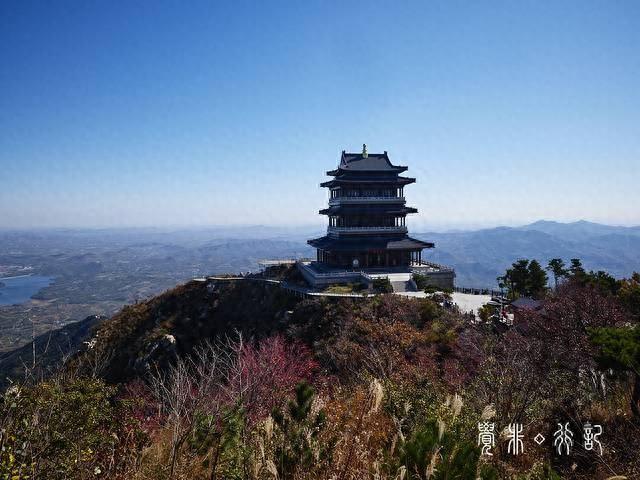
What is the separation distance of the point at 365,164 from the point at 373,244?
10.0 meters

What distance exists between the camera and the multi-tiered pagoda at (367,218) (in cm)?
3938

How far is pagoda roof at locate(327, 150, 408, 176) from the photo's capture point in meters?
42.2

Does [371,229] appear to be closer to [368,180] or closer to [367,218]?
[367,218]

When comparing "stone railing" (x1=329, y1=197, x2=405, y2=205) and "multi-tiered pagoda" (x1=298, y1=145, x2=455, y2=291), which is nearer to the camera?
"multi-tiered pagoda" (x1=298, y1=145, x2=455, y2=291)

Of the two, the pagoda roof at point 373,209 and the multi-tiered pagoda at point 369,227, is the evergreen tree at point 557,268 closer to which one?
the multi-tiered pagoda at point 369,227

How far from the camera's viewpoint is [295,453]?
529 centimetres

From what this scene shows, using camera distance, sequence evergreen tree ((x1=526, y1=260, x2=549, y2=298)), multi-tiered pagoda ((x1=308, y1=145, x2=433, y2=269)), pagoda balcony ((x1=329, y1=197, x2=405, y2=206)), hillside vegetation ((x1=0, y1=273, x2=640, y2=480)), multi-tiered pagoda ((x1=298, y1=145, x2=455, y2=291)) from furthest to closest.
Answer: pagoda balcony ((x1=329, y1=197, x2=405, y2=206))
multi-tiered pagoda ((x1=308, y1=145, x2=433, y2=269))
multi-tiered pagoda ((x1=298, y1=145, x2=455, y2=291))
evergreen tree ((x1=526, y1=260, x2=549, y2=298))
hillside vegetation ((x1=0, y1=273, x2=640, y2=480))

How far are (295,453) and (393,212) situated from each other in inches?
1476

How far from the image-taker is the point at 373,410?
5336mm

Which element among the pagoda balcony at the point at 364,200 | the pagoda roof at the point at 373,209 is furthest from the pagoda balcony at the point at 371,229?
the pagoda balcony at the point at 364,200

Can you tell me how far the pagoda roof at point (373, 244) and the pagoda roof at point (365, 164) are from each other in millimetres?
7844

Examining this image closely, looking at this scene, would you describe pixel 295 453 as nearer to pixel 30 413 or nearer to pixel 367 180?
pixel 30 413

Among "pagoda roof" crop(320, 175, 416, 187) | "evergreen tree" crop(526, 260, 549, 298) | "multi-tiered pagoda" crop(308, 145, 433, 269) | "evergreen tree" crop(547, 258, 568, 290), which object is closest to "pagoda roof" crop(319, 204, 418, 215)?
"multi-tiered pagoda" crop(308, 145, 433, 269)

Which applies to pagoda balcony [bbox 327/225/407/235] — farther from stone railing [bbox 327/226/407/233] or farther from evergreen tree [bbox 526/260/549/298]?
evergreen tree [bbox 526/260/549/298]
